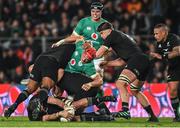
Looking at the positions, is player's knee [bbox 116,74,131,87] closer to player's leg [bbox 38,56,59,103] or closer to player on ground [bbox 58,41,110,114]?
player on ground [bbox 58,41,110,114]

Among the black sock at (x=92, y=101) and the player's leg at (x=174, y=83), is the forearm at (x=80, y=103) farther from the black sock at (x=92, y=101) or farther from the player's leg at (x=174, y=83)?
the player's leg at (x=174, y=83)

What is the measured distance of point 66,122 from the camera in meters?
14.3

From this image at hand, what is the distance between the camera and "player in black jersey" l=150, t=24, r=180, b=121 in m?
15.1

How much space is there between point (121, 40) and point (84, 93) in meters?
1.28

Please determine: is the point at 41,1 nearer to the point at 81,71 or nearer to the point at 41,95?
the point at 81,71

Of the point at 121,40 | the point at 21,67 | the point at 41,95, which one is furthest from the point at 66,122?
the point at 21,67

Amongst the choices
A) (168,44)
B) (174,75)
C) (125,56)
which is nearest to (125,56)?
(125,56)

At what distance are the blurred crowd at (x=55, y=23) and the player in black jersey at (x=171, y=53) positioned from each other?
553 cm

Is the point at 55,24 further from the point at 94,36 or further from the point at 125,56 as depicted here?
the point at 125,56

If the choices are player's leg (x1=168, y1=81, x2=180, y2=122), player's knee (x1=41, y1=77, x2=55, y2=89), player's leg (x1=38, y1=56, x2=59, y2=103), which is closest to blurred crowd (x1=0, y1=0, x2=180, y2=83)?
player's leg (x1=168, y1=81, x2=180, y2=122)

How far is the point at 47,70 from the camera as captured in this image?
1488 centimetres

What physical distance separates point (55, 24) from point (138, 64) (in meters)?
8.41

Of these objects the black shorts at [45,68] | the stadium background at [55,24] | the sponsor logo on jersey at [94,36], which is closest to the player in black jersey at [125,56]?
the black shorts at [45,68]

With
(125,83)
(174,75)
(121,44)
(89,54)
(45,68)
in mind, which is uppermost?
(121,44)
